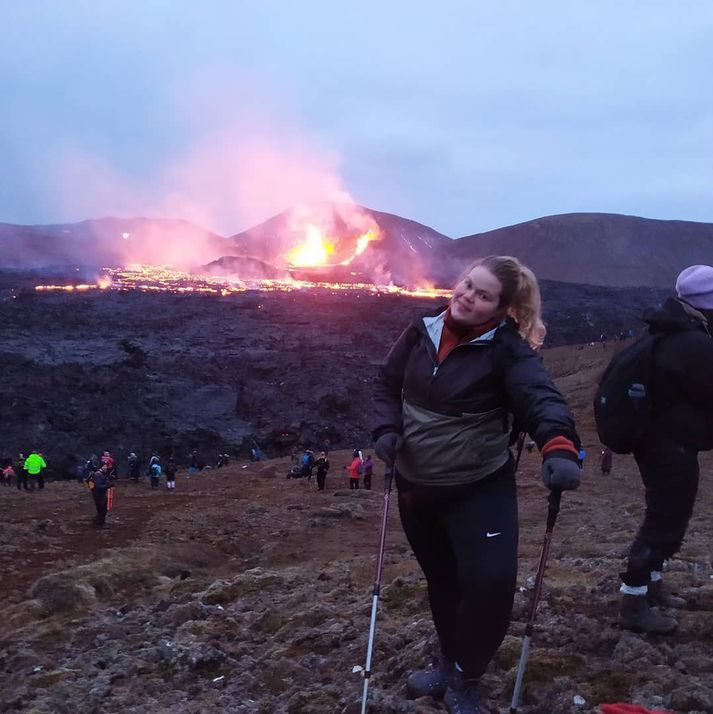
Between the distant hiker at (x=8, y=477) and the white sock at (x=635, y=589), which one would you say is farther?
the distant hiker at (x=8, y=477)

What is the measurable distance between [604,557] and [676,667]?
3.13 metres

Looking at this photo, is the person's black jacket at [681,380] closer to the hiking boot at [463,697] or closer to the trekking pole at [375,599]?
the trekking pole at [375,599]

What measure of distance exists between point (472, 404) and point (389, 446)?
0.43 metres

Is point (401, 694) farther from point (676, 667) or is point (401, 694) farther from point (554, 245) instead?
point (554, 245)

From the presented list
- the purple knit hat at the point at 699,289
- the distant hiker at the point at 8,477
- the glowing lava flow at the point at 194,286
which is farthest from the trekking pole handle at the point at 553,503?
the glowing lava flow at the point at 194,286

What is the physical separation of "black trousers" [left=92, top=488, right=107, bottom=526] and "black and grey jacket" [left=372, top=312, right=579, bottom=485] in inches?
412

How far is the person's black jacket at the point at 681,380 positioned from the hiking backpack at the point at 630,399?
4cm

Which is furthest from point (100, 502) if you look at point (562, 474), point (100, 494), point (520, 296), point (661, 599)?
point (562, 474)

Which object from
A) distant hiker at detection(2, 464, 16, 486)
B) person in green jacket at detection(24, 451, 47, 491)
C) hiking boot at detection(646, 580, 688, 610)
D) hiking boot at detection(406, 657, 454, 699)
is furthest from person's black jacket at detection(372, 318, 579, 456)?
distant hiker at detection(2, 464, 16, 486)

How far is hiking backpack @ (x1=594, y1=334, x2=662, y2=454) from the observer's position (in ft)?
12.2

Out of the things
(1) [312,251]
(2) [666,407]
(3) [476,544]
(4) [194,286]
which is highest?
(1) [312,251]

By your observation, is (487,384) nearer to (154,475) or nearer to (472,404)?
(472,404)

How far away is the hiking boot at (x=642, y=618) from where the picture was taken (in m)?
3.95

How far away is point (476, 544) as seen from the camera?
2.97 meters
